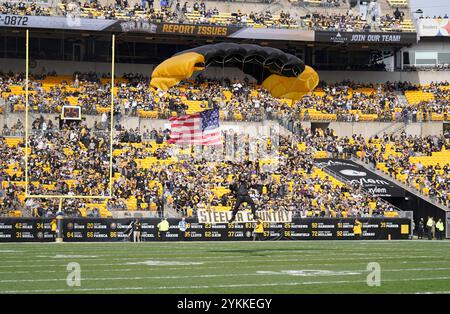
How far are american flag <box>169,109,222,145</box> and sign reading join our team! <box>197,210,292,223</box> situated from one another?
562 centimetres

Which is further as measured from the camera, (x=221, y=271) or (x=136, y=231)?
(x=136, y=231)

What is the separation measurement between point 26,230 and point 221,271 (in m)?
16.6

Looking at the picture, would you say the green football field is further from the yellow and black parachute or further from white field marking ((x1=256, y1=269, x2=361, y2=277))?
the yellow and black parachute

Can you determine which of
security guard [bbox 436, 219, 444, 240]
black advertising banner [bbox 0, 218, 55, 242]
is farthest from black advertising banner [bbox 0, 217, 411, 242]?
security guard [bbox 436, 219, 444, 240]

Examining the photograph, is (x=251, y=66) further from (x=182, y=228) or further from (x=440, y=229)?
(x=440, y=229)

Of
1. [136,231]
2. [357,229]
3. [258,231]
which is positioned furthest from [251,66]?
[357,229]

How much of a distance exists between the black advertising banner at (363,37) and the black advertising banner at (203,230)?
15.4m

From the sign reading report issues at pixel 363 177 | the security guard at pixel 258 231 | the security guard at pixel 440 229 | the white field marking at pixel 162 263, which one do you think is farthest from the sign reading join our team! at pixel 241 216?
the white field marking at pixel 162 263

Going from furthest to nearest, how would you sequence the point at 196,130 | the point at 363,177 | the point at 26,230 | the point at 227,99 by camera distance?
the point at 227,99
the point at 363,177
the point at 26,230
the point at 196,130

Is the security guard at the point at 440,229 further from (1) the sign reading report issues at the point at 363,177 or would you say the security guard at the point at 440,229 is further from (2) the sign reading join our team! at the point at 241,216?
(2) the sign reading join our team! at the point at 241,216

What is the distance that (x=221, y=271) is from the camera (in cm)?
1742

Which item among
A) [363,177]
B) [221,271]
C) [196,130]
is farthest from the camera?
[363,177]

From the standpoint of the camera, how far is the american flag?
94.1ft

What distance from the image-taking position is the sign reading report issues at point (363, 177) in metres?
43.0
